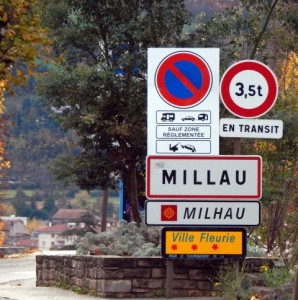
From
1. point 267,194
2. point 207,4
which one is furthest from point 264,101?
point 207,4

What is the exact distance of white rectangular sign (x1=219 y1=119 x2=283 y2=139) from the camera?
1155 cm

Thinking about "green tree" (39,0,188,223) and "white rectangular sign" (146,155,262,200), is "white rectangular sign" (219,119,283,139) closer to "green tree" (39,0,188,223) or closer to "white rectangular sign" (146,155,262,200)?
"white rectangular sign" (146,155,262,200)

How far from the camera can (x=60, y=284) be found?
16234 millimetres

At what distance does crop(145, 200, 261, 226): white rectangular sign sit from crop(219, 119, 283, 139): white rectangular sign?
964 mm

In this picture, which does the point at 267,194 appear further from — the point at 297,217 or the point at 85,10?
the point at 85,10

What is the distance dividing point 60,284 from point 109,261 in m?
2.46

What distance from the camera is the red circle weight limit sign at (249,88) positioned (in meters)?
11.4

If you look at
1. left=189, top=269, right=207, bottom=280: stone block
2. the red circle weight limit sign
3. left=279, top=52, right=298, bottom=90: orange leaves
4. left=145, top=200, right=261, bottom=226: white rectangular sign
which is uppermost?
left=279, top=52, right=298, bottom=90: orange leaves

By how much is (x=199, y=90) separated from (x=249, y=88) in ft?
2.20

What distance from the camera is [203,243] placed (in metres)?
12.7

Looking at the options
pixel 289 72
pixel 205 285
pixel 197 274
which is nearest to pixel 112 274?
pixel 197 274

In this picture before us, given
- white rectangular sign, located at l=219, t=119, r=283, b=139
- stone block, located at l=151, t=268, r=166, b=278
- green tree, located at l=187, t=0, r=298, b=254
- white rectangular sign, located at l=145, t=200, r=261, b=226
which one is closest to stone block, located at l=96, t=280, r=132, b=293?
stone block, located at l=151, t=268, r=166, b=278

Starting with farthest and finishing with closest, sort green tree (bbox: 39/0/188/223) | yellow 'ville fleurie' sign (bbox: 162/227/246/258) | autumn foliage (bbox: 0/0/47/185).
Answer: green tree (bbox: 39/0/188/223) → autumn foliage (bbox: 0/0/47/185) → yellow 'ville fleurie' sign (bbox: 162/227/246/258)

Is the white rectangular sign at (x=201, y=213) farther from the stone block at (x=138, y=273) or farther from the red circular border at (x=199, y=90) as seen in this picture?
the stone block at (x=138, y=273)
